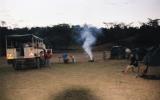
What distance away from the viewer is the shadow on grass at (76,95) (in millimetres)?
10442

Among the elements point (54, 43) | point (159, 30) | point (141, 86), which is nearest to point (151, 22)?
point (159, 30)

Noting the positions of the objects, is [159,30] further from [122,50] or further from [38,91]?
[38,91]

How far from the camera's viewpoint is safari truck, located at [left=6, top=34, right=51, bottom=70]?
958 inches

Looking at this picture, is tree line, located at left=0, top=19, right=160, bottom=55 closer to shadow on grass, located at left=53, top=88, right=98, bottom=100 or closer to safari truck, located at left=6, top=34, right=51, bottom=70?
safari truck, located at left=6, top=34, right=51, bottom=70

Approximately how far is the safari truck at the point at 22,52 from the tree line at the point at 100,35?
2286 cm

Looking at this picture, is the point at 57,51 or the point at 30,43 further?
the point at 57,51

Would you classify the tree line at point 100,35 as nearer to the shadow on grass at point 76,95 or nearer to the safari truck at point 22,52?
the safari truck at point 22,52

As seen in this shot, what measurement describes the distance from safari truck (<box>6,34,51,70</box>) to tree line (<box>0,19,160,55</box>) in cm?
2286

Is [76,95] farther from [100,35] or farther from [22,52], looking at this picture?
[100,35]

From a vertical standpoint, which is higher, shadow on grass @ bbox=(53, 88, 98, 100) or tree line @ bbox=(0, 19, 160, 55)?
tree line @ bbox=(0, 19, 160, 55)

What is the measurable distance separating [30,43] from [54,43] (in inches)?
1275

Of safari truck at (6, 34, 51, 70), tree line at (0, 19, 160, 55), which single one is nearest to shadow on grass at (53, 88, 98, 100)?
safari truck at (6, 34, 51, 70)

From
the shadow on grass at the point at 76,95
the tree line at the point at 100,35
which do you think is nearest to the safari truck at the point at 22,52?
the shadow on grass at the point at 76,95

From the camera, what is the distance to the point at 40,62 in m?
26.5
